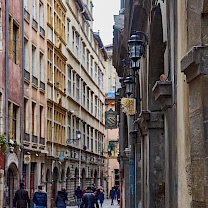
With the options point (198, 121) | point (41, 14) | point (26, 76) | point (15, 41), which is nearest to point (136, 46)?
point (198, 121)

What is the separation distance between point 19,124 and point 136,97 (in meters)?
14.2

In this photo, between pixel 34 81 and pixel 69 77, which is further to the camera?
pixel 69 77

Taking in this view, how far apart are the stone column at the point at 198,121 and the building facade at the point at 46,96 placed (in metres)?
22.2

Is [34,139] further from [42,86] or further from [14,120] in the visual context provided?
[14,120]

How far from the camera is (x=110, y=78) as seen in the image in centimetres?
8894

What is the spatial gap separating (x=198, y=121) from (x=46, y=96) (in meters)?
34.8

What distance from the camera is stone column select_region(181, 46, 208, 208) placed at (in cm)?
670

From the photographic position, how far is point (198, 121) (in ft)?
22.5

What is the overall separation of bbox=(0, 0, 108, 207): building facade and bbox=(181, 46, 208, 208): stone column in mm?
22220

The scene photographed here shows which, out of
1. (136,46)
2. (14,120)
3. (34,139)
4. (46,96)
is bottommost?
(34,139)

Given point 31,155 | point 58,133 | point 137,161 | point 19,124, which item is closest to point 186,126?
point 137,161

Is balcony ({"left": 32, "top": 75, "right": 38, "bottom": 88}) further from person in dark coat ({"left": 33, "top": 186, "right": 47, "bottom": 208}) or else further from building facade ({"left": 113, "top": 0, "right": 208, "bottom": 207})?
building facade ({"left": 113, "top": 0, "right": 208, "bottom": 207})

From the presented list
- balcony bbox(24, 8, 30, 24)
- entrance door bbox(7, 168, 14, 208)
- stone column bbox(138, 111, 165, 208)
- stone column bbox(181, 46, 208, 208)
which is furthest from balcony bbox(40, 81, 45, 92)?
stone column bbox(181, 46, 208, 208)

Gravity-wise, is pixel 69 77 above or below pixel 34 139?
above
